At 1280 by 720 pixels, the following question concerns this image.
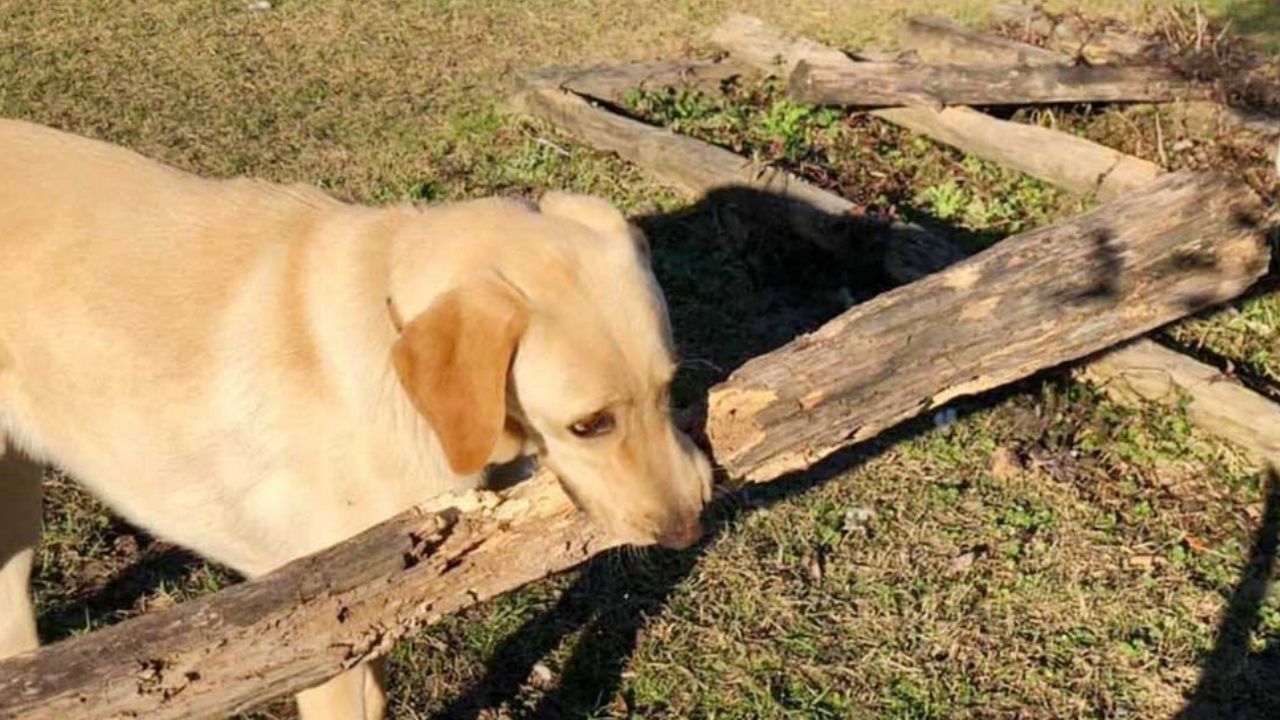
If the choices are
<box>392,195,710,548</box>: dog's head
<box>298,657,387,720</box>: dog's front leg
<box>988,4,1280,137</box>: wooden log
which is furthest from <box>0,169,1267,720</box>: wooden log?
<box>988,4,1280,137</box>: wooden log

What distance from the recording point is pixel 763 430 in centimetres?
375

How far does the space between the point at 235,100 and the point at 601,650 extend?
5355mm

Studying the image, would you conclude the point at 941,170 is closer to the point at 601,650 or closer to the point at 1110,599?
the point at 1110,599

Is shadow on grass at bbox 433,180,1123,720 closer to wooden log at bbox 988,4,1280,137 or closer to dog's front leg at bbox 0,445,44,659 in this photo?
dog's front leg at bbox 0,445,44,659

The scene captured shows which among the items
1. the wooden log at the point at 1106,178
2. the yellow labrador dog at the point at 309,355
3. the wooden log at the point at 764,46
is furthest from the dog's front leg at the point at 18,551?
the wooden log at the point at 764,46

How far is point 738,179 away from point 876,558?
2795 millimetres

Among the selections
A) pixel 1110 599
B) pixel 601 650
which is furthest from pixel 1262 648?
pixel 601 650

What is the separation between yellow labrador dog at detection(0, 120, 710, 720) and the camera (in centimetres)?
310

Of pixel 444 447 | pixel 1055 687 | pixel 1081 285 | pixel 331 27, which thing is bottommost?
pixel 331 27

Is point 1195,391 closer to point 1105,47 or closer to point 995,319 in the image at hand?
point 995,319

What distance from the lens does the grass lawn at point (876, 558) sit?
4.47 meters

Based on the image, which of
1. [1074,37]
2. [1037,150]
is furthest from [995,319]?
[1074,37]

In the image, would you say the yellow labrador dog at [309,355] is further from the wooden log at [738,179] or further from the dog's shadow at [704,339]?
the wooden log at [738,179]

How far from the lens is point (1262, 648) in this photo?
455 centimetres
